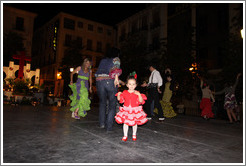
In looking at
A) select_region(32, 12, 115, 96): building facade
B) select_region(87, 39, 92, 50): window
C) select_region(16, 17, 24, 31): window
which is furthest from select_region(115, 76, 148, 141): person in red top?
select_region(87, 39, 92, 50): window

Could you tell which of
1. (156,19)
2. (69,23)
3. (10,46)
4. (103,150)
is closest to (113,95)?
(103,150)

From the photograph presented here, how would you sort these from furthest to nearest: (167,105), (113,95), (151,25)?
(151,25)
(167,105)
(113,95)

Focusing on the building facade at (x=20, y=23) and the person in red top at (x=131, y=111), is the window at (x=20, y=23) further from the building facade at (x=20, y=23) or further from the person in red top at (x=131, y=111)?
the person in red top at (x=131, y=111)

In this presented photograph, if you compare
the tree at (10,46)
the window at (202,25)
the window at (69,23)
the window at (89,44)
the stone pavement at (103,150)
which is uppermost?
the window at (69,23)

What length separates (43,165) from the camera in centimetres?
195

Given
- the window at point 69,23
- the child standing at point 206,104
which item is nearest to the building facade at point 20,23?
the window at point 69,23

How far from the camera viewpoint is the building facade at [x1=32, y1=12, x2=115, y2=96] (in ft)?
105

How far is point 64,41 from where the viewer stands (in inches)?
1294

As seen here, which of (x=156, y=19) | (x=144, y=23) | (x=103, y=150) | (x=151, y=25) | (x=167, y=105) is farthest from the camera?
(x=144, y=23)

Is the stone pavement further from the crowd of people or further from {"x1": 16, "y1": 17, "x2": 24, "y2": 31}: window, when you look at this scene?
{"x1": 16, "y1": 17, "x2": 24, "y2": 31}: window

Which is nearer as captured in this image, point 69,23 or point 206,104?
point 206,104

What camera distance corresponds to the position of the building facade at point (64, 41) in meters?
32.0

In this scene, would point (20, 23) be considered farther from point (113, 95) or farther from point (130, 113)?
point (130, 113)

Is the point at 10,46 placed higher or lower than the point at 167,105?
higher
